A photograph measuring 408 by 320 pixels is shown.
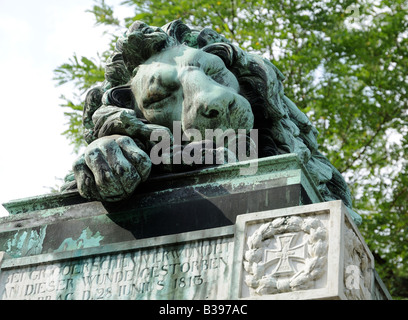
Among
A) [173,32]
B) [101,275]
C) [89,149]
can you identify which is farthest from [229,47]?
[101,275]

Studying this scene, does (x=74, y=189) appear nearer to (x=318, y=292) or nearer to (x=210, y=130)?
(x=210, y=130)

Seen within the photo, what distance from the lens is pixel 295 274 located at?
6.02m

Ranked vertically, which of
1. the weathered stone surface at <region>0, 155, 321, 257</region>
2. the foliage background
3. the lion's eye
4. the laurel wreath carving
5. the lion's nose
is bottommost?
the laurel wreath carving

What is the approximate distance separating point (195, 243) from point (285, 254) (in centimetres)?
63

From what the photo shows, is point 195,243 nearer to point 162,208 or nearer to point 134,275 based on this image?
point 134,275

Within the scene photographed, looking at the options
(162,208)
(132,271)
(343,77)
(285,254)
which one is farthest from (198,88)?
(343,77)

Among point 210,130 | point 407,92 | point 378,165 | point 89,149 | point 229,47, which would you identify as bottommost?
point 89,149

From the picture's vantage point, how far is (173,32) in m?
8.41

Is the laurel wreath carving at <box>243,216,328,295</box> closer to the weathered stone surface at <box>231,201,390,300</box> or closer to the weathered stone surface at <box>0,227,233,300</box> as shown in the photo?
the weathered stone surface at <box>231,201,390,300</box>

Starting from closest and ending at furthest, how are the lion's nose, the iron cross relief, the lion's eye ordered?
1. the iron cross relief
2. the lion's nose
3. the lion's eye

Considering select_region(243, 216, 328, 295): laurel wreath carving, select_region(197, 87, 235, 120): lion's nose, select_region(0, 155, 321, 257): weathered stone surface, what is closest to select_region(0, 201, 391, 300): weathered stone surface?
select_region(243, 216, 328, 295): laurel wreath carving

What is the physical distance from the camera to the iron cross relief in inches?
239
